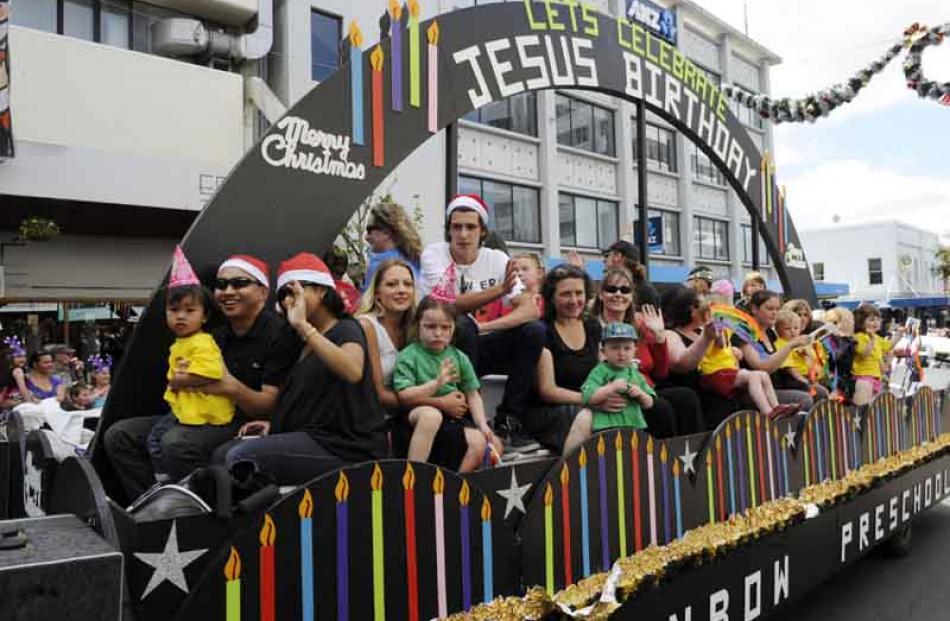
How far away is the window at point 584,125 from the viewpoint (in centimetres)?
2242

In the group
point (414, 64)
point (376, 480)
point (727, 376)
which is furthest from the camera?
point (727, 376)

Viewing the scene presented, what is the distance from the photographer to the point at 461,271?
3754 mm

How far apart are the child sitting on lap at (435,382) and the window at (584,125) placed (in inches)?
788

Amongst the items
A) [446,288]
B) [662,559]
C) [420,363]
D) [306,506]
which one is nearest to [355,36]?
[446,288]

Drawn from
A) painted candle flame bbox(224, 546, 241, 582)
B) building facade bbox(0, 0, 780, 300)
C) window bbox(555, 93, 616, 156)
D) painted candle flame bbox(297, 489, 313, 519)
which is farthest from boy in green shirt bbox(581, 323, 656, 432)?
window bbox(555, 93, 616, 156)

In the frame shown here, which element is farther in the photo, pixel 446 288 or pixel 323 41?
pixel 323 41

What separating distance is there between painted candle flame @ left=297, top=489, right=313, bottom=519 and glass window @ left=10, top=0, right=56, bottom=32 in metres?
13.9

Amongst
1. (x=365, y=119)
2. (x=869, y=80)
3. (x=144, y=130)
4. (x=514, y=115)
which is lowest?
(x=365, y=119)

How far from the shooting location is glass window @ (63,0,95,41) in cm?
1317

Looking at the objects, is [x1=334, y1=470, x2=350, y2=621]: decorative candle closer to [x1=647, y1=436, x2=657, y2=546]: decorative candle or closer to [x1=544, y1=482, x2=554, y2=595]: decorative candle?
[x1=544, y1=482, x2=554, y2=595]: decorative candle

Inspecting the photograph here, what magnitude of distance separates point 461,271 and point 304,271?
1127mm

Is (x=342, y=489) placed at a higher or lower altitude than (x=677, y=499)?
higher

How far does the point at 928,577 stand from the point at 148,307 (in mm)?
4856

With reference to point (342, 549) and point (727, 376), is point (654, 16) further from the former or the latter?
point (342, 549)
